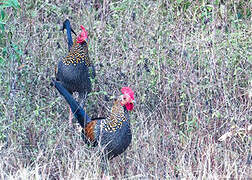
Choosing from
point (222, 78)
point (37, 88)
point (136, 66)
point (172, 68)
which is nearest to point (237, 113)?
point (222, 78)

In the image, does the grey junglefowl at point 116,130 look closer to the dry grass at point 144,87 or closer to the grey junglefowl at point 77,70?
the dry grass at point 144,87

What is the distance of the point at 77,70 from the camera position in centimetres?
595

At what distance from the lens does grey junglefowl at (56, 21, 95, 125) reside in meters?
5.94

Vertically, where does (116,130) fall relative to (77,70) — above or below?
below


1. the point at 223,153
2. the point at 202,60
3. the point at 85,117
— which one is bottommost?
the point at 223,153

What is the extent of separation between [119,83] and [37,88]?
0.98 m

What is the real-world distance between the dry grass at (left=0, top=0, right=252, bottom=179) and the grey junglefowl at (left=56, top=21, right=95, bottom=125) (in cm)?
19

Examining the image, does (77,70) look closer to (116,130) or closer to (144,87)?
(144,87)

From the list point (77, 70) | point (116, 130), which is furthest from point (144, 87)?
point (116, 130)

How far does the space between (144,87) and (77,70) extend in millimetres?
807

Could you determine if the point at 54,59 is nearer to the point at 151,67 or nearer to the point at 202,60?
the point at 151,67

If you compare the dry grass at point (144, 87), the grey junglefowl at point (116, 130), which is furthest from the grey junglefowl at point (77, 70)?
the grey junglefowl at point (116, 130)

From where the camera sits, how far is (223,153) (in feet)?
16.7

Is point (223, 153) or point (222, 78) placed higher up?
point (222, 78)
